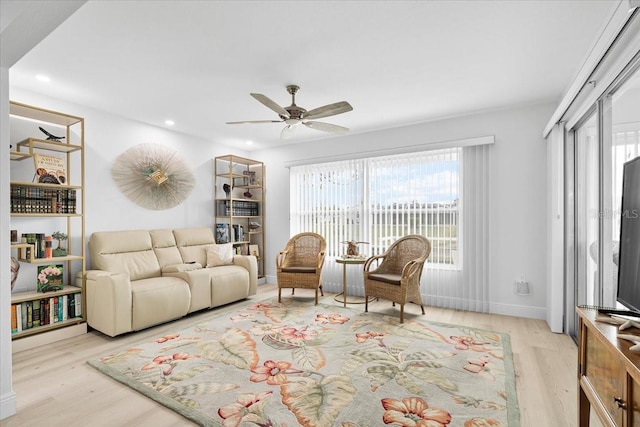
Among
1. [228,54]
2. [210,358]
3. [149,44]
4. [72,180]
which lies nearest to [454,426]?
[210,358]

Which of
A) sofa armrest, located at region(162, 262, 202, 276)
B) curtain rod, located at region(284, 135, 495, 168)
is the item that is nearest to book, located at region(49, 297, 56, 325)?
sofa armrest, located at region(162, 262, 202, 276)

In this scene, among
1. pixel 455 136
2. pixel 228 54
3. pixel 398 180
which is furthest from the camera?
pixel 398 180

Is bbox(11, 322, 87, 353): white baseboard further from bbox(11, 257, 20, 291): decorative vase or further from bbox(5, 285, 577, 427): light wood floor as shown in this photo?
bbox(11, 257, 20, 291): decorative vase

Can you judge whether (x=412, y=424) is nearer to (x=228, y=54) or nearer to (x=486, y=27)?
(x=486, y=27)

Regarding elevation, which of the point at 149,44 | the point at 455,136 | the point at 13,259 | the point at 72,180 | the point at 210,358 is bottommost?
the point at 210,358

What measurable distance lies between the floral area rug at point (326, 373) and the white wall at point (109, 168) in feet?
5.94

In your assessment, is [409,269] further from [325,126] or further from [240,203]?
[240,203]

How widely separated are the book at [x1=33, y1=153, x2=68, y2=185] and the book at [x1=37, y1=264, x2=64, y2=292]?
877 millimetres

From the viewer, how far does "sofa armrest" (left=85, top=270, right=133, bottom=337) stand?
122 inches

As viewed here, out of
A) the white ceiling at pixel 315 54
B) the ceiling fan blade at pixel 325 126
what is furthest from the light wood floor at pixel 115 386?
the ceiling fan blade at pixel 325 126

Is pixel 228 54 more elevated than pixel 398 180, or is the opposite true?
pixel 228 54

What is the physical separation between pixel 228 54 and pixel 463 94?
250cm

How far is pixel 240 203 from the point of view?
18.5 feet

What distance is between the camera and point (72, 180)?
3.64 m
